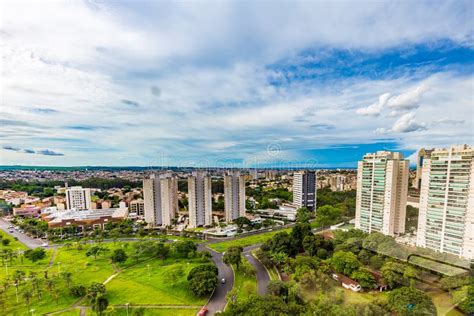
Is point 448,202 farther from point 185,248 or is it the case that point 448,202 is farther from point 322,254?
point 185,248

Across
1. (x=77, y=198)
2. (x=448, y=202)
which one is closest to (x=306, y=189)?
(x=448, y=202)

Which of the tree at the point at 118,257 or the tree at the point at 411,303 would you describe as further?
the tree at the point at 118,257

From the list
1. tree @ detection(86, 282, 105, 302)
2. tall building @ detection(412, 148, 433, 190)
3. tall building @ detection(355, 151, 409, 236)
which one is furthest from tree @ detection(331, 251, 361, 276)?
tree @ detection(86, 282, 105, 302)

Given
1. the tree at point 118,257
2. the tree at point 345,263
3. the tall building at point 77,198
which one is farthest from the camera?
the tall building at point 77,198

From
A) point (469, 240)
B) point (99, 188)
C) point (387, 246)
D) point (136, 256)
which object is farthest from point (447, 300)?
point (99, 188)

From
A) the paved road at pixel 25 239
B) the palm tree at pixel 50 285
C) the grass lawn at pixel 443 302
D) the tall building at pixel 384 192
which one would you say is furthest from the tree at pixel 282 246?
the paved road at pixel 25 239

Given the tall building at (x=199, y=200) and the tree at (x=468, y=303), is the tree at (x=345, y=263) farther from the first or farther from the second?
the tall building at (x=199, y=200)

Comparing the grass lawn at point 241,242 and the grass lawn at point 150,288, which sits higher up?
the grass lawn at point 150,288
